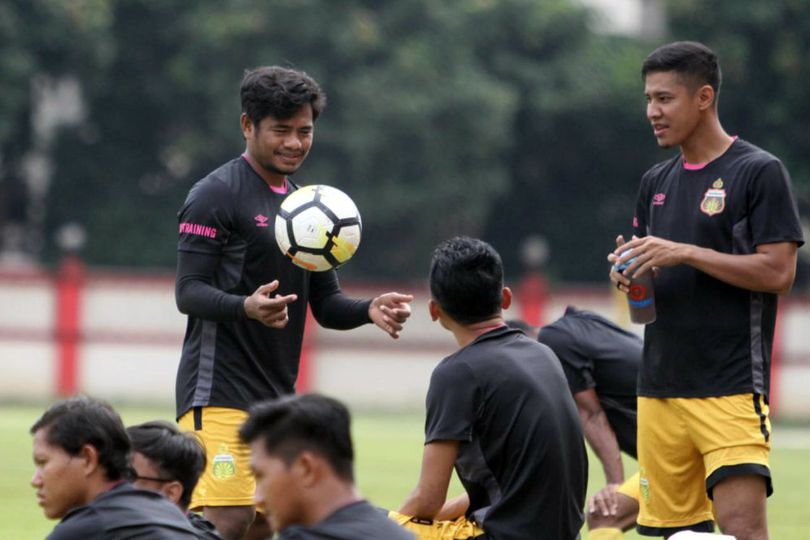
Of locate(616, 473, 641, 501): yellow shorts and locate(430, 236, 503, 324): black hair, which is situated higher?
locate(430, 236, 503, 324): black hair

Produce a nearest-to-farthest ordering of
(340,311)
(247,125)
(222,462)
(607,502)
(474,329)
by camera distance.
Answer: (474,329) < (222,462) < (247,125) < (340,311) < (607,502)

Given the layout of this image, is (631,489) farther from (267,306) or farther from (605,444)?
(267,306)

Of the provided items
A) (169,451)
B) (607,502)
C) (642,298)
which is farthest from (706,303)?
(169,451)

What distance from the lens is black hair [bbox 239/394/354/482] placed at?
4148mm

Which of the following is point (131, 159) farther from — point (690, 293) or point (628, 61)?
point (690, 293)

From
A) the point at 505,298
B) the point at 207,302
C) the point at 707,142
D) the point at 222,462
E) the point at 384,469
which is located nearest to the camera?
the point at 505,298

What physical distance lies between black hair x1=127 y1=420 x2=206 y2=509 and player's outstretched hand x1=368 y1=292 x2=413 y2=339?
3.86 ft

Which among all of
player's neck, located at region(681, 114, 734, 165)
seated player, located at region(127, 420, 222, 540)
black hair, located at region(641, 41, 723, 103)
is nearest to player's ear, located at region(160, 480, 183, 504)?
seated player, located at region(127, 420, 222, 540)

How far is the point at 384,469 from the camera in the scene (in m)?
14.5

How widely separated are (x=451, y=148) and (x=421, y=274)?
3.30 metres

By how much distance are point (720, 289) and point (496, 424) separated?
139cm

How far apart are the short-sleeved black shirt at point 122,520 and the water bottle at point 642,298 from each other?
94.9 inches

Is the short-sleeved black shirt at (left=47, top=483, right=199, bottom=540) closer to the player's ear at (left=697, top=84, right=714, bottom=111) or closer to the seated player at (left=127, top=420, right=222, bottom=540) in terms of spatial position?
the seated player at (left=127, top=420, right=222, bottom=540)

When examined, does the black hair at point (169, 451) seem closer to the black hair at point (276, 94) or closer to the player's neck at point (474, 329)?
the player's neck at point (474, 329)
